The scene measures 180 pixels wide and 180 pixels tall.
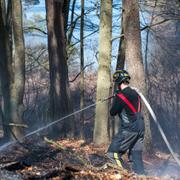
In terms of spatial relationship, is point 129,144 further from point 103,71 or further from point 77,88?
point 77,88

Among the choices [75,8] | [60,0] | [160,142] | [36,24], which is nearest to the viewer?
[60,0]

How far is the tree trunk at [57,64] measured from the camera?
654 inches

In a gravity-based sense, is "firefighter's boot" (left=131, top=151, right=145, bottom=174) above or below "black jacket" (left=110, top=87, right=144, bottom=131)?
below

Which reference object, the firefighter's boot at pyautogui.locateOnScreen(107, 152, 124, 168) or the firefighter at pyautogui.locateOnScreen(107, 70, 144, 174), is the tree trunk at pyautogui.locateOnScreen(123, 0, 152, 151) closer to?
the firefighter at pyautogui.locateOnScreen(107, 70, 144, 174)

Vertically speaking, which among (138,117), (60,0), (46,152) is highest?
(60,0)

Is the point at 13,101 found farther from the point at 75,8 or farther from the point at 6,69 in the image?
the point at 75,8

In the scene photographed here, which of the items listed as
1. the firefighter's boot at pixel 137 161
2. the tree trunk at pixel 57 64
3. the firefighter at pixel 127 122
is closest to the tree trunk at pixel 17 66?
the tree trunk at pixel 57 64

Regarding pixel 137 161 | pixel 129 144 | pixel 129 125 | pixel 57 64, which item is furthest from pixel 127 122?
pixel 57 64

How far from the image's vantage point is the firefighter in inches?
371

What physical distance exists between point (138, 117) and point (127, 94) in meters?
0.56

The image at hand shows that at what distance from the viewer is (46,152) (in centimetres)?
976

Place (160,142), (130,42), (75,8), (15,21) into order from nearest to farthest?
(130,42) < (15,21) < (160,142) < (75,8)

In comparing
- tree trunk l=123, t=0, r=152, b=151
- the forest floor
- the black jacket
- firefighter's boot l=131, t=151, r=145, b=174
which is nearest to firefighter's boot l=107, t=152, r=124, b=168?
the forest floor

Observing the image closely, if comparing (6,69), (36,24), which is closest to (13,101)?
(6,69)
